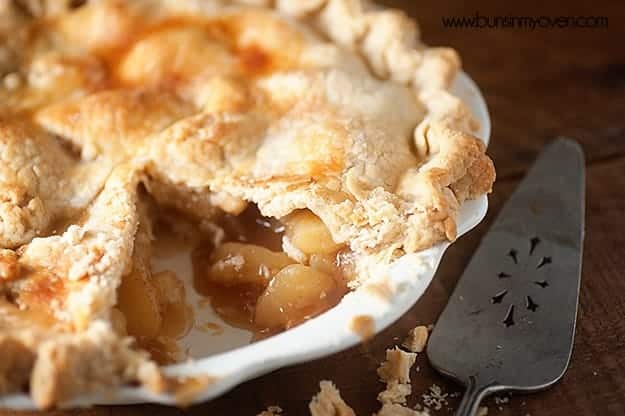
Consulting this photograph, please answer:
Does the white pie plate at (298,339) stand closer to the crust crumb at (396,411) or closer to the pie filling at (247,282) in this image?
the pie filling at (247,282)

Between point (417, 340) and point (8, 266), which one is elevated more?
point (8, 266)

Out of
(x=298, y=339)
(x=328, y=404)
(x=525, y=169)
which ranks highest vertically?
(x=298, y=339)

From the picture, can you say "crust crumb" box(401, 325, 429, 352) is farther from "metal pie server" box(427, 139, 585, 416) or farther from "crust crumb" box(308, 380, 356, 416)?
"crust crumb" box(308, 380, 356, 416)

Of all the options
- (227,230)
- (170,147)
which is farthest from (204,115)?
(227,230)

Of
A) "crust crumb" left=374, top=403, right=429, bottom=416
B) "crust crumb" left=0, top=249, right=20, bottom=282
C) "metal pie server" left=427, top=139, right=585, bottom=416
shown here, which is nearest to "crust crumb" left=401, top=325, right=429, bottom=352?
"metal pie server" left=427, top=139, right=585, bottom=416

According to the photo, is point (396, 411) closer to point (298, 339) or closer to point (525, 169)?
point (298, 339)

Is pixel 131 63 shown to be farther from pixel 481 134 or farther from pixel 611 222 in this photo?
pixel 611 222

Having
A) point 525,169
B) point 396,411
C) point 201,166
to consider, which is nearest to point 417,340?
point 396,411
